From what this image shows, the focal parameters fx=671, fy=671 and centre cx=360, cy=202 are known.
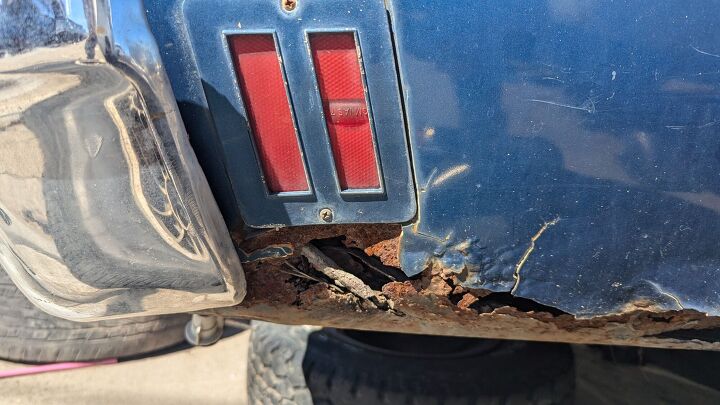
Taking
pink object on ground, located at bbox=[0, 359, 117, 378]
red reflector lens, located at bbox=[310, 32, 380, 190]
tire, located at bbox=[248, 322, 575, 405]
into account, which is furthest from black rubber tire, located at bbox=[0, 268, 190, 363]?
red reflector lens, located at bbox=[310, 32, 380, 190]

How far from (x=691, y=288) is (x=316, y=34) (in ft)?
2.43

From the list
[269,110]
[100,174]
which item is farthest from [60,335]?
[269,110]

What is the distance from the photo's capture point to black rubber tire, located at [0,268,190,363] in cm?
255

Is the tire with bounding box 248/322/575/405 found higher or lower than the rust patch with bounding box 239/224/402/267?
lower

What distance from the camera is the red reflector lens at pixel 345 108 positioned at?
40.0 inches

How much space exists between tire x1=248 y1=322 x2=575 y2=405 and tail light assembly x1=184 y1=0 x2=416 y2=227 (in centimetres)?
85

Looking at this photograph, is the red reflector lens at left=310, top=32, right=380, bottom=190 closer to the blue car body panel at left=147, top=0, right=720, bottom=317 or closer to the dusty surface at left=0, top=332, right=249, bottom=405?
the blue car body panel at left=147, top=0, right=720, bottom=317

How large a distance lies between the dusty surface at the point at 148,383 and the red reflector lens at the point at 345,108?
65.5 inches

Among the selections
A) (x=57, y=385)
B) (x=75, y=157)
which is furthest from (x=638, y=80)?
(x=57, y=385)

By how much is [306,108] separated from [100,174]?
1.12ft

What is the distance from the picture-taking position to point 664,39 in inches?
37.2

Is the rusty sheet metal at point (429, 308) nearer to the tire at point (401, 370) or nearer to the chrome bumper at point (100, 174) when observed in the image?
the chrome bumper at point (100, 174)

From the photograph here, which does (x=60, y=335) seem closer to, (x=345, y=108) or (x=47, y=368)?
(x=47, y=368)

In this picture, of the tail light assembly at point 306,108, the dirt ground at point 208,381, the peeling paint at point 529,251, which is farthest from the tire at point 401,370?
the tail light assembly at point 306,108
